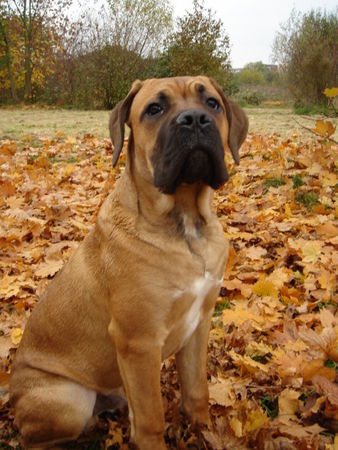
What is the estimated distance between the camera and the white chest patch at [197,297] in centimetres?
231

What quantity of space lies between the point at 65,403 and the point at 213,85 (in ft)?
6.79

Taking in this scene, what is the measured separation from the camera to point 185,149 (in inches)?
95.2

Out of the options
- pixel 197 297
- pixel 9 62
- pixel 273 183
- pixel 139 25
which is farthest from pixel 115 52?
pixel 197 297

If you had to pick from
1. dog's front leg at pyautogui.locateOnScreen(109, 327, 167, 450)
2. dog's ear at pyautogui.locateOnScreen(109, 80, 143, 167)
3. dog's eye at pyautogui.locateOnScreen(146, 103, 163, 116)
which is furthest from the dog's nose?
dog's front leg at pyautogui.locateOnScreen(109, 327, 167, 450)

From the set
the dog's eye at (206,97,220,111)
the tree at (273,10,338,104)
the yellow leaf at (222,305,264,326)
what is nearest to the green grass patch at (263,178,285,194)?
the yellow leaf at (222,305,264,326)

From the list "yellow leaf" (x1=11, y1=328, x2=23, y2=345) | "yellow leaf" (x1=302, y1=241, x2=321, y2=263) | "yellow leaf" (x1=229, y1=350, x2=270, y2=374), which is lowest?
"yellow leaf" (x1=11, y1=328, x2=23, y2=345)

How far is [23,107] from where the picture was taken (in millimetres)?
28031

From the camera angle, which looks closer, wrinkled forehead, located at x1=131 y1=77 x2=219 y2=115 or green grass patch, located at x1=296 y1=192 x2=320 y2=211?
wrinkled forehead, located at x1=131 y1=77 x2=219 y2=115

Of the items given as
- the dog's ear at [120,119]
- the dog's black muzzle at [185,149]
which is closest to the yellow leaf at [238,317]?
the dog's black muzzle at [185,149]

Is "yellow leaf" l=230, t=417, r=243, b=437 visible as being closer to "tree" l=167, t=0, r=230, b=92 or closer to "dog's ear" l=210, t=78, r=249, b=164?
"dog's ear" l=210, t=78, r=249, b=164

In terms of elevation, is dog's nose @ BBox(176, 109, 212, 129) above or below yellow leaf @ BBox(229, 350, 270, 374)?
above

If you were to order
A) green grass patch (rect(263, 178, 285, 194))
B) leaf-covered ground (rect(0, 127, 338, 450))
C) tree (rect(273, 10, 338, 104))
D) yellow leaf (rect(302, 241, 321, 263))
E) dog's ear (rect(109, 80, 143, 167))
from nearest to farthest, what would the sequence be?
1. leaf-covered ground (rect(0, 127, 338, 450))
2. dog's ear (rect(109, 80, 143, 167))
3. yellow leaf (rect(302, 241, 321, 263))
4. green grass patch (rect(263, 178, 285, 194))
5. tree (rect(273, 10, 338, 104))

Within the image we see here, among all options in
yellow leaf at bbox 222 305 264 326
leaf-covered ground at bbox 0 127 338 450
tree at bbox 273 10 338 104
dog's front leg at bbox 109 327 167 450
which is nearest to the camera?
dog's front leg at bbox 109 327 167 450

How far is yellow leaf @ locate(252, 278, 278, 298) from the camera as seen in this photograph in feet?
11.8
